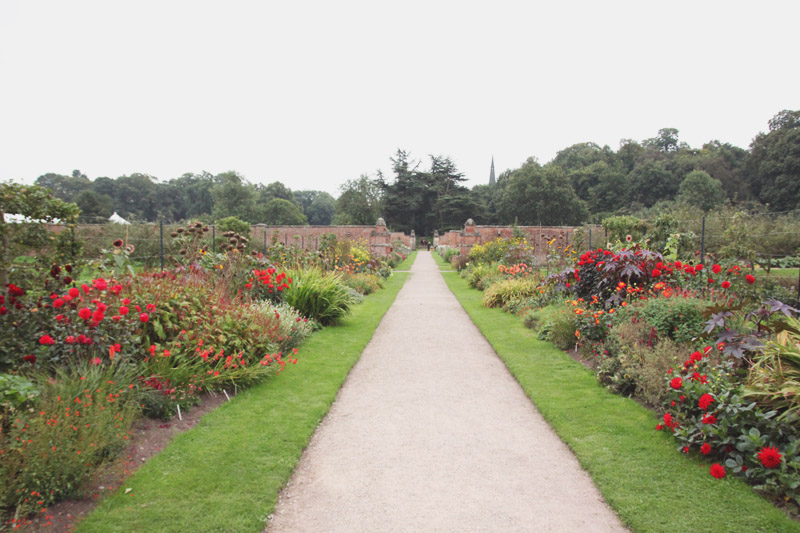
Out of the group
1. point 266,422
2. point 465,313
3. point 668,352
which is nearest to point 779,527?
point 668,352

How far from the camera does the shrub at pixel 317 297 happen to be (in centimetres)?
816

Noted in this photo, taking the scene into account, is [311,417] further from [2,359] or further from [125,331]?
[2,359]

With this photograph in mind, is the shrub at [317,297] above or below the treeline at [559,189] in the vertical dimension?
below

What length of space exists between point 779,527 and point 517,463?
152 centimetres

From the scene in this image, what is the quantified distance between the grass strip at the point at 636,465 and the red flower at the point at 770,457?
8.8 inches

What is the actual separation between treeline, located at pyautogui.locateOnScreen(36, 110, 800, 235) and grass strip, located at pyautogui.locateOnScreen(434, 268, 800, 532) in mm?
50391

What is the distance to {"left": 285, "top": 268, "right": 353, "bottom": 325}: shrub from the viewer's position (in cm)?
816

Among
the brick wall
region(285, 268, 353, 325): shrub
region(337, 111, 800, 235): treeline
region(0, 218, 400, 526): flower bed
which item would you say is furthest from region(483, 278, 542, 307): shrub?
region(337, 111, 800, 235): treeline

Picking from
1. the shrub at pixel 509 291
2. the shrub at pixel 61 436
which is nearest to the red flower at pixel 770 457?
the shrub at pixel 61 436

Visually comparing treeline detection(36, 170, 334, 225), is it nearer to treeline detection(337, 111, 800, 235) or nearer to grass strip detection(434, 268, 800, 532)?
treeline detection(337, 111, 800, 235)

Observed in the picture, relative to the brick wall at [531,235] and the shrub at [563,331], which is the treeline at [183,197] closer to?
the brick wall at [531,235]

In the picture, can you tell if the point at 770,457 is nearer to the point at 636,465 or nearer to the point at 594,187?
the point at 636,465

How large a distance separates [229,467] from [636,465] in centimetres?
295

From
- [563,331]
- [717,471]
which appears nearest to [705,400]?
[717,471]
